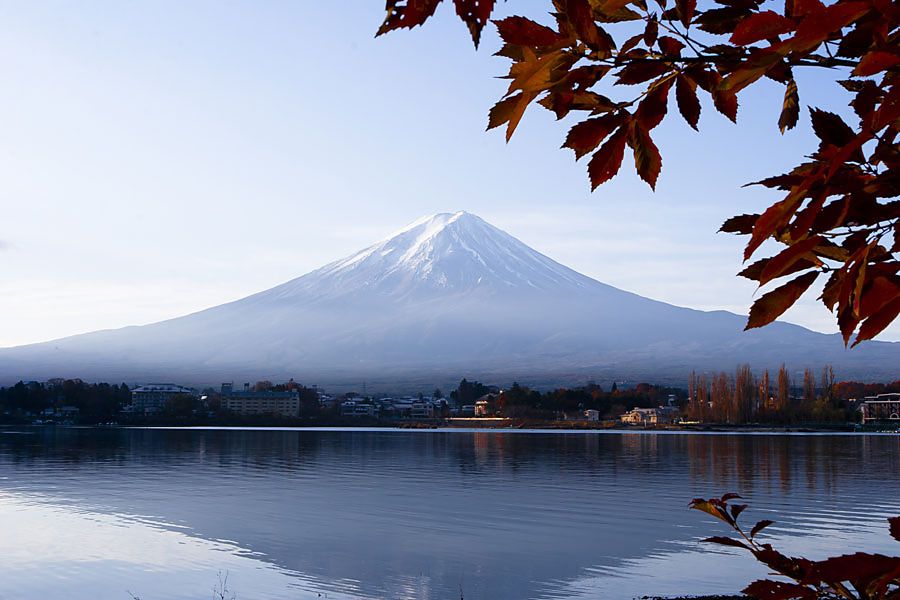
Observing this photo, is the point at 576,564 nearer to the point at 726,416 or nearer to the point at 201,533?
the point at 201,533

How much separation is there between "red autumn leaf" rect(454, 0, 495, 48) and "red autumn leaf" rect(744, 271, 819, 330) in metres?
0.66

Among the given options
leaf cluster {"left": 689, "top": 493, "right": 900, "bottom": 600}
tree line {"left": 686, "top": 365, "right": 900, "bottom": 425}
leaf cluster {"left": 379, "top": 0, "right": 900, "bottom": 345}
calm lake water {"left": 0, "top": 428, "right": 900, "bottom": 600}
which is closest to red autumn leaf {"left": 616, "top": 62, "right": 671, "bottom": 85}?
leaf cluster {"left": 379, "top": 0, "right": 900, "bottom": 345}

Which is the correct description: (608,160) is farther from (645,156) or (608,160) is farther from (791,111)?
(791,111)

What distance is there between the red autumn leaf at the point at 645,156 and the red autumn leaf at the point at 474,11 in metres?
0.35

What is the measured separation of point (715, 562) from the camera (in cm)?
3334

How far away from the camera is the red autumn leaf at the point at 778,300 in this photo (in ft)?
5.25

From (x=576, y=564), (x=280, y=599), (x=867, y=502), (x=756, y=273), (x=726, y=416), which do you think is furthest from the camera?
(x=726, y=416)

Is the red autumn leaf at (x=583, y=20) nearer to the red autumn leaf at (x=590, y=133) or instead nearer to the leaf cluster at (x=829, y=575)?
the red autumn leaf at (x=590, y=133)

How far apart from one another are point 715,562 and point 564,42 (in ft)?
113

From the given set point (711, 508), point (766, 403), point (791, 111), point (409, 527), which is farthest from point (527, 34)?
point (766, 403)

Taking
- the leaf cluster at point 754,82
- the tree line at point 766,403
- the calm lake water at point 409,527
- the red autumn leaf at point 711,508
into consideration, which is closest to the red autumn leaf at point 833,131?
the leaf cluster at point 754,82

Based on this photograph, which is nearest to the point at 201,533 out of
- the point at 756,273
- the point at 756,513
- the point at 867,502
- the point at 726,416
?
the point at 756,513

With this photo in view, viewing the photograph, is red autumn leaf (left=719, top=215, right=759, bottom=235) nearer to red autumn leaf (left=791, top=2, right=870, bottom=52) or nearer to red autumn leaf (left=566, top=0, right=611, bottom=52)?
red autumn leaf (left=566, top=0, right=611, bottom=52)

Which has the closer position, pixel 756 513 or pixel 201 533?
pixel 201 533
